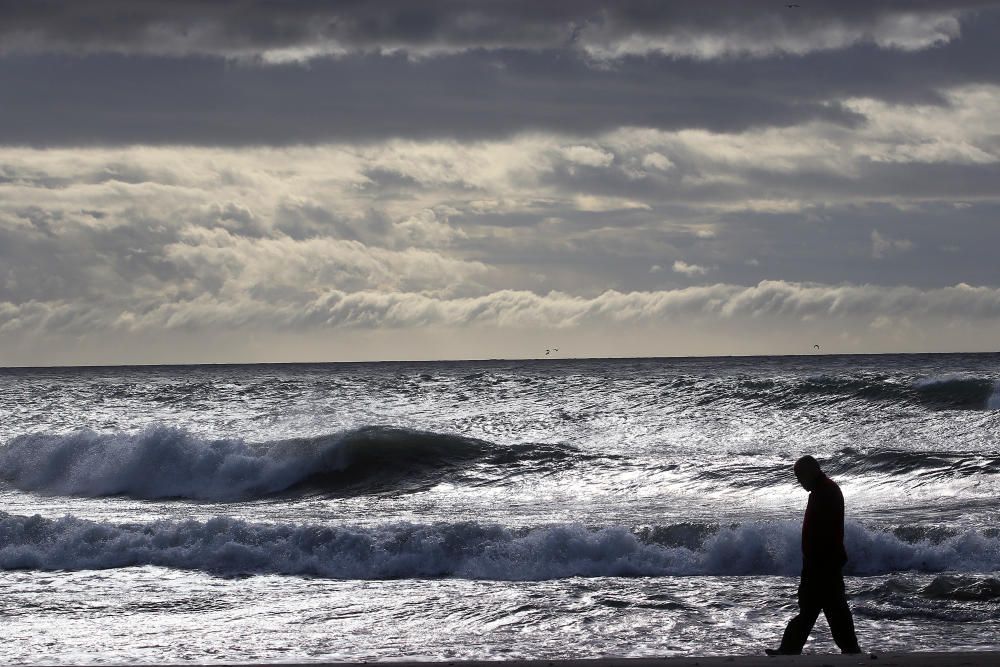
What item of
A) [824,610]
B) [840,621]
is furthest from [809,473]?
[840,621]

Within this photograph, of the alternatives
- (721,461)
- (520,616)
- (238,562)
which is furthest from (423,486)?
(520,616)

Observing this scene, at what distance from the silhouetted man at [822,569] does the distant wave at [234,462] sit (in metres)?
16.3

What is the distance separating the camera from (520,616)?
11.0 m

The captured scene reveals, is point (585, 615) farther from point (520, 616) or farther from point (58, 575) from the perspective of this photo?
point (58, 575)

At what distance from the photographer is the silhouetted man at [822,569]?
8648mm

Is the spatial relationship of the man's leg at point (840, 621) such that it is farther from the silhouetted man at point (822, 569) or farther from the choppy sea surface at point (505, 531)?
the choppy sea surface at point (505, 531)

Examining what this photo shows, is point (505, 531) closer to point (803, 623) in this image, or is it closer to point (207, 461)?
point (803, 623)

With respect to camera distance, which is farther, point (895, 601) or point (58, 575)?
point (58, 575)

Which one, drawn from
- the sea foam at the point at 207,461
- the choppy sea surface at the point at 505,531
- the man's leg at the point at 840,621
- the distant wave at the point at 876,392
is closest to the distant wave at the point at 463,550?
the choppy sea surface at the point at 505,531

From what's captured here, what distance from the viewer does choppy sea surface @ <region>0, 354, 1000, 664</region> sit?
10266mm

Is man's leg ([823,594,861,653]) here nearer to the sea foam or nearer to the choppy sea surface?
the choppy sea surface

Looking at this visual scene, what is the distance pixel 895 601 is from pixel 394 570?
20.0 ft

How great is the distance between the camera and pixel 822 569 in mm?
8695

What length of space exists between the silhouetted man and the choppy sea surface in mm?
960
